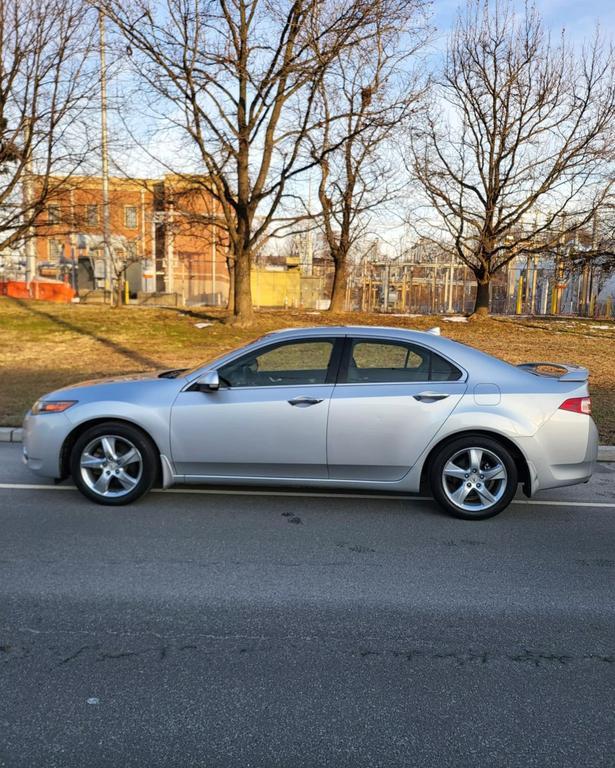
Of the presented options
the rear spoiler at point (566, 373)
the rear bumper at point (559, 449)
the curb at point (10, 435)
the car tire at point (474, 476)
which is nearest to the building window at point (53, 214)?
the curb at point (10, 435)

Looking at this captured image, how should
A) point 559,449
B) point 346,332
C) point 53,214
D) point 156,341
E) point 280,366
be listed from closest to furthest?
point 559,449 → point 346,332 → point 280,366 → point 156,341 → point 53,214

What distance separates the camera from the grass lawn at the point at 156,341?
1167 cm

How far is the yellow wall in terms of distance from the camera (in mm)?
43094

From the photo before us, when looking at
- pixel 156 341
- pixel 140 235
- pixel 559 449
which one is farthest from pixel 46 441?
pixel 140 235

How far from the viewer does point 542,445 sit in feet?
17.2

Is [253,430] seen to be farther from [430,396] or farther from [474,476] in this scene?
[474,476]

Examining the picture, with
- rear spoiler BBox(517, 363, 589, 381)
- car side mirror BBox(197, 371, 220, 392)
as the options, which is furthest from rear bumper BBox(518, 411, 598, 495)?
car side mirror BBox(197, 371, 220, 392)

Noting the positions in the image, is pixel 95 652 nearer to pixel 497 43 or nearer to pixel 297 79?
pixel 297 79

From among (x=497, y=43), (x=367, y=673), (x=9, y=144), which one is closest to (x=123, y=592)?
(x=367, y=673)

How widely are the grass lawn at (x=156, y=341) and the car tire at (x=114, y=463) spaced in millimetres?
3458

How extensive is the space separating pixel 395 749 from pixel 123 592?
6.50ft

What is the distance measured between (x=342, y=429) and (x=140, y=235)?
29588 millimetres

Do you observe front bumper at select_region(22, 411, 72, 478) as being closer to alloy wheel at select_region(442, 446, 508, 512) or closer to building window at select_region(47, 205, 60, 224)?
alloy wheel at select_region(442, 446, 508, 512)

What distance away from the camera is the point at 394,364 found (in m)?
5.75
